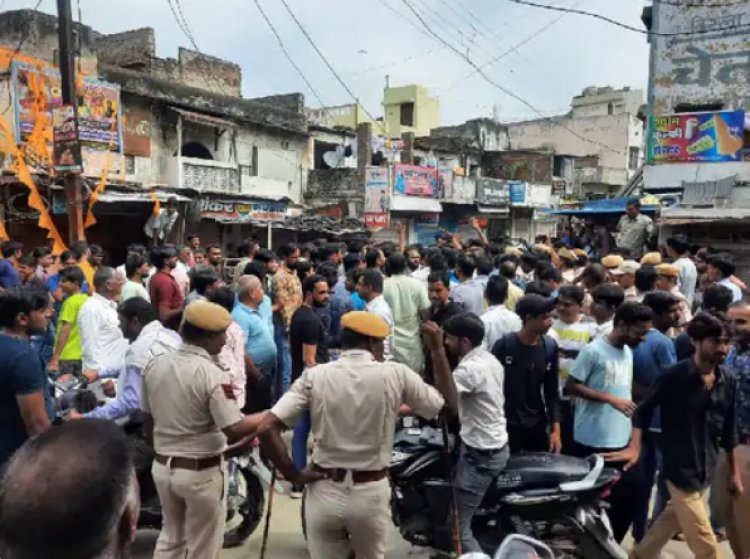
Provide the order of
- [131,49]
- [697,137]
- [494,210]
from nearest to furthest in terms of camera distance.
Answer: [697,137]
[131,49]
[494,210]

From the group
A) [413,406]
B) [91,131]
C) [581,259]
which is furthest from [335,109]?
[413,406]

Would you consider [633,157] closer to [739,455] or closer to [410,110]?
[410,110]

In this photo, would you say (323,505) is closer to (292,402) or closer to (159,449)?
(292,402)

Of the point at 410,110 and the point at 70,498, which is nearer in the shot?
the point at 70,498

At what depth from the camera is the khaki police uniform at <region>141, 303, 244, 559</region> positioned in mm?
3359

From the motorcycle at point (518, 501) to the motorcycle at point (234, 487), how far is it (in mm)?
1050

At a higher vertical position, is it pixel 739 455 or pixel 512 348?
pixel 512 348

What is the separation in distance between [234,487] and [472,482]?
5.83ft

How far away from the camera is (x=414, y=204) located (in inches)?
979

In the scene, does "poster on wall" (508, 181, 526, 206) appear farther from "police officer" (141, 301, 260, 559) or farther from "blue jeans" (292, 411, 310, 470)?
"police officer" (141, 301, 260, 559)

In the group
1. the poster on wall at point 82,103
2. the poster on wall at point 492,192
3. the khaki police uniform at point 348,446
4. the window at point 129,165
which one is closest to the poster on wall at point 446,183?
the poster on wall at point 492,192

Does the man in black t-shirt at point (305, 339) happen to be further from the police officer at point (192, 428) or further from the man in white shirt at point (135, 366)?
the police officer at point (192, 428)

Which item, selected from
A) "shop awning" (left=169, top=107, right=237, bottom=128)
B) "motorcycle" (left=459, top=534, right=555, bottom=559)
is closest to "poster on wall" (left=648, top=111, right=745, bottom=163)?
"shop awning" (left=169, top=107, right=237, bottom=128)

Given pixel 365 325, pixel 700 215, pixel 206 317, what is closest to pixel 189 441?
pixel 206 317
